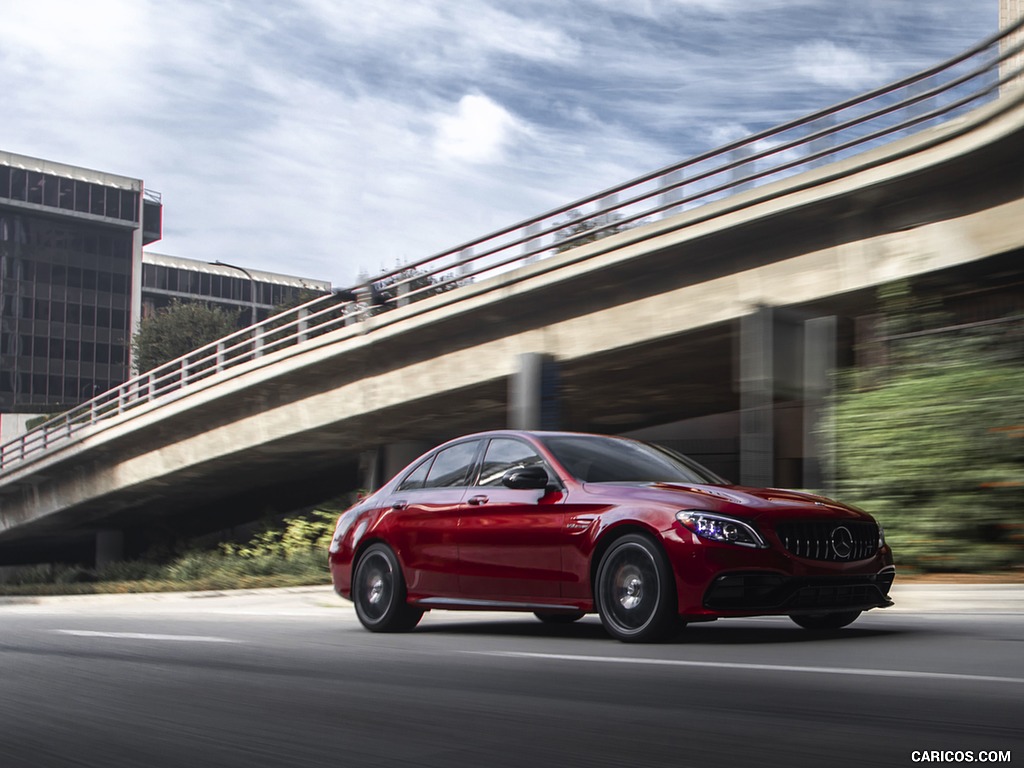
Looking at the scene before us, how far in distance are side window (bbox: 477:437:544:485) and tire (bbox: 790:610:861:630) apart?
2.13 metres

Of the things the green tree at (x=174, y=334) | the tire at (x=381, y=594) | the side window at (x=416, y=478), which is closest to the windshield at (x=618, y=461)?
the side window at (x=416, y=478)

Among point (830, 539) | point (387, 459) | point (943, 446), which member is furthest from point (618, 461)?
point (387, 459)

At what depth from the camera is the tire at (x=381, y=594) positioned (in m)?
10.0

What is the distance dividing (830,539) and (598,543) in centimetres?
146

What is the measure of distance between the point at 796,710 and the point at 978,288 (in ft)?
42.2

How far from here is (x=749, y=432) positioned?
57.7ft

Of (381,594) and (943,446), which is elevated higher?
(943,446)

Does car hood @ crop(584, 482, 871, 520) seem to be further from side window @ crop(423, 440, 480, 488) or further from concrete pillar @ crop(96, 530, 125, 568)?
concrete pillar @ crop(96, 530, 125, 568)

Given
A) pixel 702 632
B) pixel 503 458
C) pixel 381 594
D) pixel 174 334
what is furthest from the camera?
pixel 174 334

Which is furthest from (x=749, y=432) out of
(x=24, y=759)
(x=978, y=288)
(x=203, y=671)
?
(x=24, y=759)

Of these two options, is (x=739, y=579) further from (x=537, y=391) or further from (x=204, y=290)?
(x=204, y=290)

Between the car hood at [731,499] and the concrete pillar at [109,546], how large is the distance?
36911 mm

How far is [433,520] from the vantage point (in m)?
9.80

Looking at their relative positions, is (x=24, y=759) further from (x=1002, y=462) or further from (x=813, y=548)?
(x=1002, y=462)
